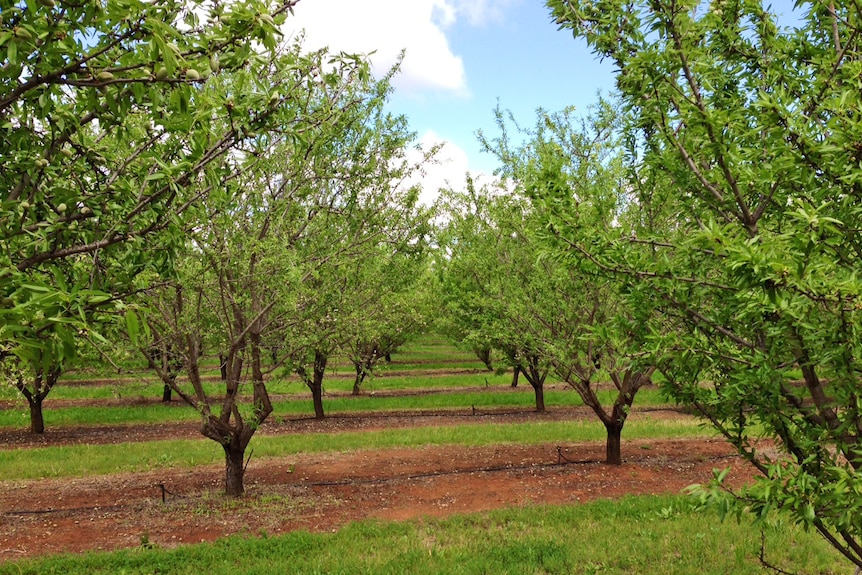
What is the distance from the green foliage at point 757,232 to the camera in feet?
9.80

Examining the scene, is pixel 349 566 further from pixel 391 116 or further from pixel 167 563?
pixel 391 116

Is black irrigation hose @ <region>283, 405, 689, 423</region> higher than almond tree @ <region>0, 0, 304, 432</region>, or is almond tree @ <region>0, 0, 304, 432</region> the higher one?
almond tree @ <region>0, 0, 304, 432</region>

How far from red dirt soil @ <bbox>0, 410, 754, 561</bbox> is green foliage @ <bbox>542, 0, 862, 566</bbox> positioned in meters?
4.69

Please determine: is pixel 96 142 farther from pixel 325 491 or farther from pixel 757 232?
pixel 325 491

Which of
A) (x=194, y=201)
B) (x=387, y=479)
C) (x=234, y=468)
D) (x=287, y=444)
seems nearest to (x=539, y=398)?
(x=287, y=444)

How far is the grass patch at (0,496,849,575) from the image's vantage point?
741 centimetres

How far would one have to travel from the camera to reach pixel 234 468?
36.9ft

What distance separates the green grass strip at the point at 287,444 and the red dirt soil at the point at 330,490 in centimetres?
72

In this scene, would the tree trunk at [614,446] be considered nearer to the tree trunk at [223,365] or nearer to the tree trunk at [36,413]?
the tree trunk at [223,365]

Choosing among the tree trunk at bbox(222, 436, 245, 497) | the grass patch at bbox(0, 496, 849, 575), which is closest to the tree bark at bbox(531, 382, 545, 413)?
the grass patch at bbox(0, 496, 849, 575)

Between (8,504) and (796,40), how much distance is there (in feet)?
50.2

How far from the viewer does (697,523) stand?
8.96m

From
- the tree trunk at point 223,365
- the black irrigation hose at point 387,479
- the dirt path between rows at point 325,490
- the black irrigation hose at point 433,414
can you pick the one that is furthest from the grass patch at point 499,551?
the black irrigation hose at point 433,414

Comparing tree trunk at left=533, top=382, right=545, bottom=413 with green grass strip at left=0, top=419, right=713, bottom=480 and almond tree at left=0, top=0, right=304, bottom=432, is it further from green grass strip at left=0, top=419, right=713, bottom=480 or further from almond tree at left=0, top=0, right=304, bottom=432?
almond tree at left=0, top=0, right=304, bottom=432
